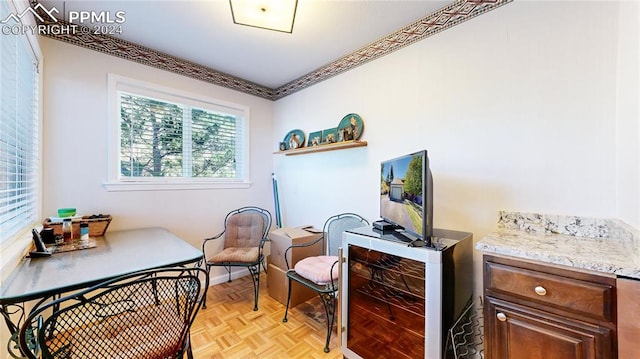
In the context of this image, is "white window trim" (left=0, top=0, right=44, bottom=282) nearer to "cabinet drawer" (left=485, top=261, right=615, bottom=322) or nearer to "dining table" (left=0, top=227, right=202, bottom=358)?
"dining table" (left=0, top=227, right=202, bottom=358)

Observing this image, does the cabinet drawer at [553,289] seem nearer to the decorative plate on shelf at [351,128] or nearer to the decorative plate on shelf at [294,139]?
the decorative plate on shelf at [351,128]

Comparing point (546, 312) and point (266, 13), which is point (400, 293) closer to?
point (546, 312)

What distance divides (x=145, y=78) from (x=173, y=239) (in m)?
1.75

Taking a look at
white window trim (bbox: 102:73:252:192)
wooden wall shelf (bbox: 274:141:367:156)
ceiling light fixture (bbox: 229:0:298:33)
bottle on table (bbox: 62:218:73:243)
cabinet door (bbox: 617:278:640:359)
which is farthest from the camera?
wooden wall shelf (bbox: 274:141:367:156)

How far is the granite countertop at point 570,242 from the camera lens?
38.6 inches

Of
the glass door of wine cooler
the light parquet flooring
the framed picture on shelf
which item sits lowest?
the light parquet flooring

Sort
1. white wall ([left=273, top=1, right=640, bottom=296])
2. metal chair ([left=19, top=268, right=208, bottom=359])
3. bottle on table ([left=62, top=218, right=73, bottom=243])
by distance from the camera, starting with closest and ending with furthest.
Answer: metal chair ([left=19, top=268, right=208, bottom=359]), white wall ([left=273, top=1, right=640, bottom=296]), bottle on table ([left=62, top=218, right=73, bottom=243])

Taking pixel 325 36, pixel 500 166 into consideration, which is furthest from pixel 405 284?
pixel 325 36

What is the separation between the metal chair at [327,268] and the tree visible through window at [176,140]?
153 cm

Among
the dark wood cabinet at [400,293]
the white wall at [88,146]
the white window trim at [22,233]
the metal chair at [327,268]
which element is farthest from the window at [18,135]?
the dark wood cabinet at [400,293]

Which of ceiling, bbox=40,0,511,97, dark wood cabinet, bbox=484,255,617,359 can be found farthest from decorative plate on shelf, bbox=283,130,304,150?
dark wood cabinet, bbox=484,255,617,359

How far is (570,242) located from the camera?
4.17ft

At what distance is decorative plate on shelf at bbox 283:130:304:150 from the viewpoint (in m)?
3.16

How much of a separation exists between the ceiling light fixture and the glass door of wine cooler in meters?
1.72
